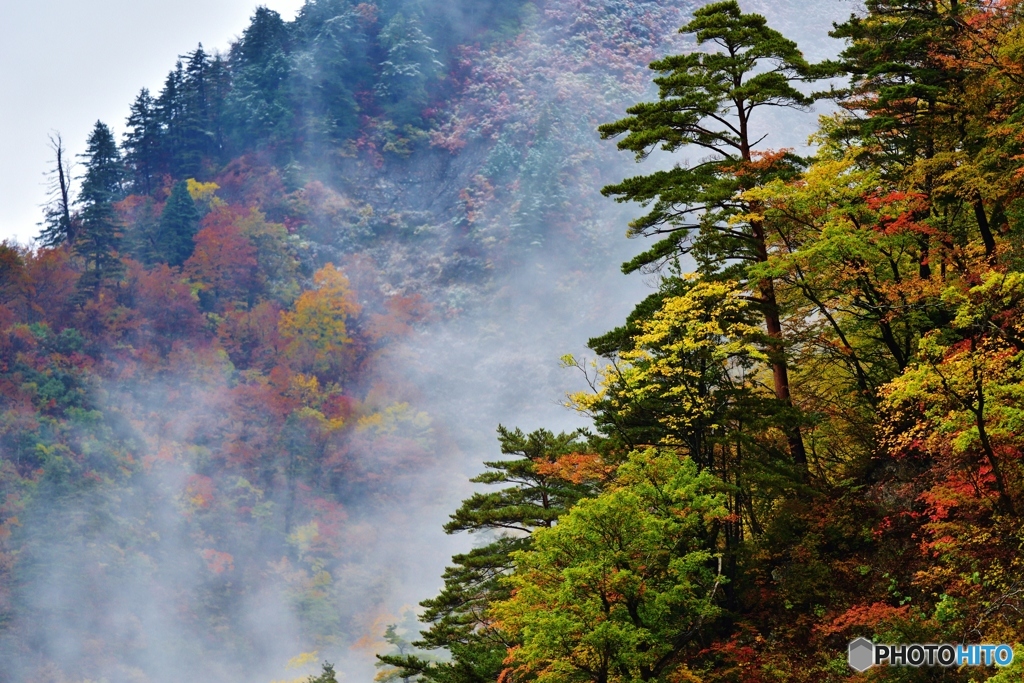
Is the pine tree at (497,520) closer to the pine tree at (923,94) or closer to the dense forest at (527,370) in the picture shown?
the dense forest at (527,370)

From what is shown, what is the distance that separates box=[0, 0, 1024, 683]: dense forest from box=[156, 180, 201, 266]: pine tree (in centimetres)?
33

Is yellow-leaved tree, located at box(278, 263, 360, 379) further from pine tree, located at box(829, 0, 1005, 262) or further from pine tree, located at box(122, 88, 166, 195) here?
pine tree, located at box(829, 0, 1005, 262)

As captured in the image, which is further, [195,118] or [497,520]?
[195,118]

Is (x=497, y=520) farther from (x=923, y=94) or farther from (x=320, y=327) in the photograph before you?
(x=320, y=327)

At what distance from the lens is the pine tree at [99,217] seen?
70.4m

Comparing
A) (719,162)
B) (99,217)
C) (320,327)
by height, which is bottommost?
(719,162)

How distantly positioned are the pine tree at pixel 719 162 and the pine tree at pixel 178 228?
64.7m

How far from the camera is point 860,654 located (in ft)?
45.2

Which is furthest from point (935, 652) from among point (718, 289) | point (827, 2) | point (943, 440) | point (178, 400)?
point (827, 2)

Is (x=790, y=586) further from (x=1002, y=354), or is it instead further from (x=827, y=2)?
(x=827, y=2)

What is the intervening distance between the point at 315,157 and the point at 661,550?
3194 inches

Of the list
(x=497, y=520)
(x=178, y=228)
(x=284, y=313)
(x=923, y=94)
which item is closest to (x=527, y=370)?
(x=284, y=313)

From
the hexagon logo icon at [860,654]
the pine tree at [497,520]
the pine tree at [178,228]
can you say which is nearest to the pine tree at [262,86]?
the pine tree at [178,228]

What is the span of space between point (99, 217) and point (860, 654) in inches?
2778
